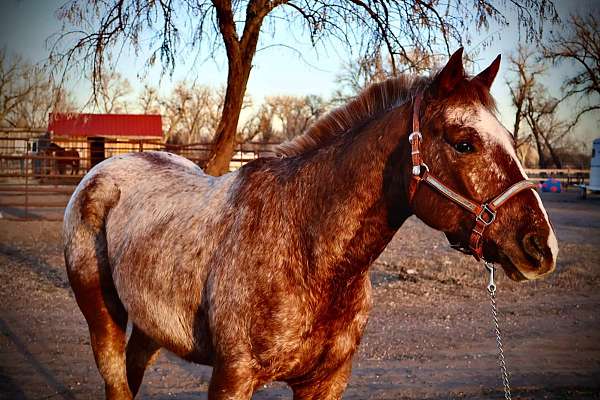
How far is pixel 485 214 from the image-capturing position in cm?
200

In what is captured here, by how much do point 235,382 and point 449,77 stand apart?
1559mm

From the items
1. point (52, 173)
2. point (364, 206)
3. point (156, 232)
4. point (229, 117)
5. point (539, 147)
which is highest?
point (539, 147)

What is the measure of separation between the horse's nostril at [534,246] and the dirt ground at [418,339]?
2612mm

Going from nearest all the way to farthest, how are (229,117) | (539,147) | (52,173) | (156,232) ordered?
(156,232), (229,117), (52,173), (539,147)

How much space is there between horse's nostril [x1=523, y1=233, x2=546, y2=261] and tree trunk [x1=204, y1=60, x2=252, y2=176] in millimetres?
6965

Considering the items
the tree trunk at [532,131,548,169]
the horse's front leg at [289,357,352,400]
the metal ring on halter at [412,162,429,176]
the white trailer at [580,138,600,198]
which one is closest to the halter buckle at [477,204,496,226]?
the metal ring on halter at [412,162,429,176]

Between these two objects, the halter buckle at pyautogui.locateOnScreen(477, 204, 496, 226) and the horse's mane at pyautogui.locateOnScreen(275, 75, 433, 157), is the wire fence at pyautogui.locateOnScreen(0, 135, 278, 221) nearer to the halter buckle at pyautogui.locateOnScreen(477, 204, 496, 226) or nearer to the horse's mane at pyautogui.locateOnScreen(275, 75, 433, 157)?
the horse's mane at pyautogui.locateOnScreen(275, 75, 433, 157)

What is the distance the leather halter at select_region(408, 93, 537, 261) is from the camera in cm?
198

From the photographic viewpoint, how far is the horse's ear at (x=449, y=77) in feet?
6.81

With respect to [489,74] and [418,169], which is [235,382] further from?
[489,74]

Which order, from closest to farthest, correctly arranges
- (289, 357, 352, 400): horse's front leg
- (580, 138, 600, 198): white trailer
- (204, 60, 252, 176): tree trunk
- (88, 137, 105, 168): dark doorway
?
(289, 357, 352, 400): horse's front leg < (204, 60, 252, 176): tree trunk < (88, 137, 105, 168): dark doorway < (580, 138, 600, 198): white trailer

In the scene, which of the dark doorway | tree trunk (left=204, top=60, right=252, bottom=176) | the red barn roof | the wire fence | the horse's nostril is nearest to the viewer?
the horse's nostril

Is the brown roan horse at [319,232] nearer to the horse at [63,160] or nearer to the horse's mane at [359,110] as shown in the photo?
the horse's mane at [359,110]

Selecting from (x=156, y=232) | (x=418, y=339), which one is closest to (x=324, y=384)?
(x=156, y=232)
